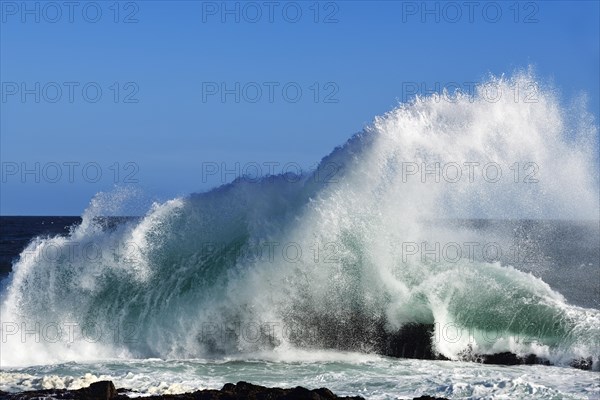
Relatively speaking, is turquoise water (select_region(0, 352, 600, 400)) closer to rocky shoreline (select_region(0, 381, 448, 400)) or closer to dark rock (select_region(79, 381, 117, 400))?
rocky shoreline (select_region(0, 381, 448, 400))

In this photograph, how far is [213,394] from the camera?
12328mm

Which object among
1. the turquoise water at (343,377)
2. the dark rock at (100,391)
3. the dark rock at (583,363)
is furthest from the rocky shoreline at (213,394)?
the dark rock at (583,363)

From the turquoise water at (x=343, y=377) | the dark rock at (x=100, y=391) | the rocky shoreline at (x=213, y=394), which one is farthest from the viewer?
the turquoise water at (x=343, y=377)

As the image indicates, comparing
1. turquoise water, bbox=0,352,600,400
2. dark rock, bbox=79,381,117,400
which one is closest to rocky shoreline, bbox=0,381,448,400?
dark rock, bbox=79,381,117,400

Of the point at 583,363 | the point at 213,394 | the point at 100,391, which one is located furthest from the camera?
the point at 583,363

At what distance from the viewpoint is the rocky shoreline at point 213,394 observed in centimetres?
1170

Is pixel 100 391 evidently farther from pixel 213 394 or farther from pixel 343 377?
pixel 343 377

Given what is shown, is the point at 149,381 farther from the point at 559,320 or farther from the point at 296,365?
the point at 559,320

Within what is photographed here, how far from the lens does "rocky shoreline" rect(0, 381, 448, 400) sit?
11695 millimetres

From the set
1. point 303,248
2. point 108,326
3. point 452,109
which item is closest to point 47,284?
point 108,326

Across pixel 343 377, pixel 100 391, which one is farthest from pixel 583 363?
pixel 100 391

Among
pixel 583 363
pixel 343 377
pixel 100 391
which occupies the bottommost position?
pixel 100 391

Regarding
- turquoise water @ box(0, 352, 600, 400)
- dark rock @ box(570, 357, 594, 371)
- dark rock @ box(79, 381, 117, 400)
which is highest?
dark rock @ box(570, 357, 594, 371)

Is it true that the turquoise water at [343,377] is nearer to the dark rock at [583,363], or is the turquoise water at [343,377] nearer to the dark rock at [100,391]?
the dark rock at [583,363]
